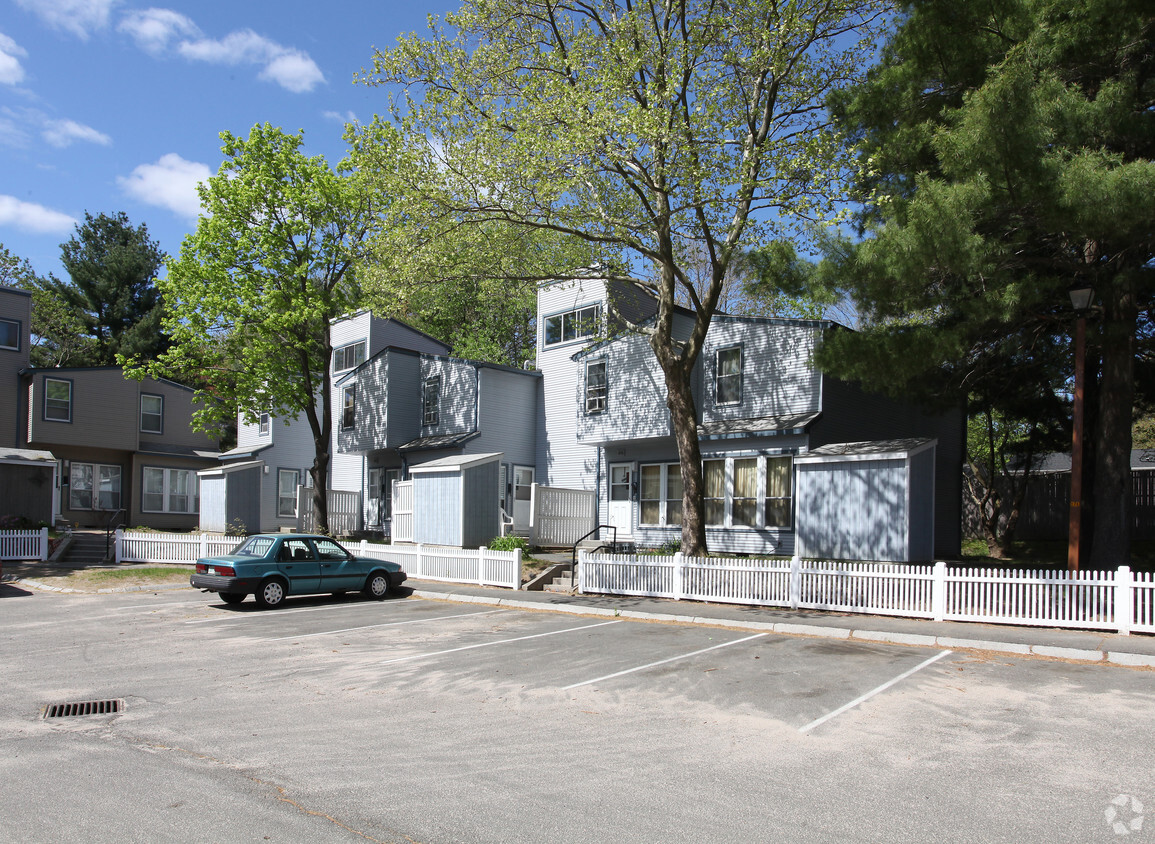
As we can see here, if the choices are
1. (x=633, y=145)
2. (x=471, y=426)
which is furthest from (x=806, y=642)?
(x=471, y=426)

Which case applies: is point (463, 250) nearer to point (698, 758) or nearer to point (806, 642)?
point (806, 642)

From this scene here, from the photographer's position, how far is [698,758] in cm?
682

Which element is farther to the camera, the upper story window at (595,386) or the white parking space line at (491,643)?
the upper story window at (595,386)

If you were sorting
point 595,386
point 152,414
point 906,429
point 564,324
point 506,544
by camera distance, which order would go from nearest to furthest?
1. point 506,544
2. point 906,429
3. point 595,386
4. point 564,324
5. point 152,414

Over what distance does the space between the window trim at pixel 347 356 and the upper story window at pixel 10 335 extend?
39.2 feet

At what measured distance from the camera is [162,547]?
25438 millimetres

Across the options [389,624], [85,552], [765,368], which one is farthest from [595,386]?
[85,552]

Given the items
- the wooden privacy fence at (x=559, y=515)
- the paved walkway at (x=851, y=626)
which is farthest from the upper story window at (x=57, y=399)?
the paved walkway at (x=851, y=626)

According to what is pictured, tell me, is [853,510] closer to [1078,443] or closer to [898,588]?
[898,588]

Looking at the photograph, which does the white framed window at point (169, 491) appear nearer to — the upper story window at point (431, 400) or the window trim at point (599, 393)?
the upper story window at point (431, 400)

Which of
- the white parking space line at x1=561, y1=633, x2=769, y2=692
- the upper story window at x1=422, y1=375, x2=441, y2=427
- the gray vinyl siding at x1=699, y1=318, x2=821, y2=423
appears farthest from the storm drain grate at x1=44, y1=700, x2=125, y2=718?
the upper story window at x1=422, y1=375, x2=441, y2=427

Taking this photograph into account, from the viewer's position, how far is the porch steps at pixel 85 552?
83.3ft

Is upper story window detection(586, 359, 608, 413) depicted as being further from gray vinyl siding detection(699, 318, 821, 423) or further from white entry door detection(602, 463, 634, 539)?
gray vinyl siding detection(699, 318, 821, 423)
